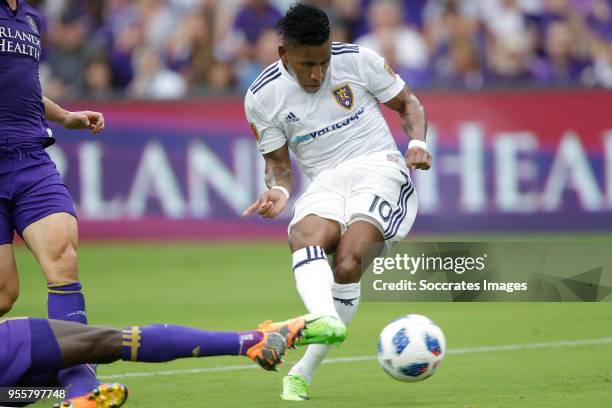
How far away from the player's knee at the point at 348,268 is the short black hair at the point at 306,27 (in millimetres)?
1383

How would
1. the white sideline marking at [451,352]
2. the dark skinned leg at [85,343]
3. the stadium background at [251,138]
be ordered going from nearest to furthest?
the dark skinned leg at [85,343] → the white sideline marking at [451,352] → the stadium background at [251,138]

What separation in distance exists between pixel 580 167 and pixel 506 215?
3.85 feet

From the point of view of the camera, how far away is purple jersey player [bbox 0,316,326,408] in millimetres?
5977

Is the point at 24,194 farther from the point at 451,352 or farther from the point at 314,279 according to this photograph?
the point at 451,352

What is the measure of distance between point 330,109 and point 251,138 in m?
8.50

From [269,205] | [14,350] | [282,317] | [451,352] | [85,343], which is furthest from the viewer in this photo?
[282,317]

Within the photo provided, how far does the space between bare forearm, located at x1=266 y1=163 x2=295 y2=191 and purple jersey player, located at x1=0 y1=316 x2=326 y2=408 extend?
6.49 ft

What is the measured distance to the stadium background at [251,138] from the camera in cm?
1474

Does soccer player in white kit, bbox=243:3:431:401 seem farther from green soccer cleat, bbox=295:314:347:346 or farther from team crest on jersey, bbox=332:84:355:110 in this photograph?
green soccer cleat, bbox=295:314:347:346

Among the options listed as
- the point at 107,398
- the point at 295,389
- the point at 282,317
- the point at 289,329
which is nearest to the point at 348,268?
the point at 295,389

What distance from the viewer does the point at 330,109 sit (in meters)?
8.13

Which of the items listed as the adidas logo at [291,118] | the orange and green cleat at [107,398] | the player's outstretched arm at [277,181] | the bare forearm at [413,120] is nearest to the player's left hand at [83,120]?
the player's outstretched arm at [277,181]

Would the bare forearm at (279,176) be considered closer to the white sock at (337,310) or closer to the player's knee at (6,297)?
the white sock at (337,310)

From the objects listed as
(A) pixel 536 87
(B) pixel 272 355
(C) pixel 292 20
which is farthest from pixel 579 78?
(B) pixel 272 355
